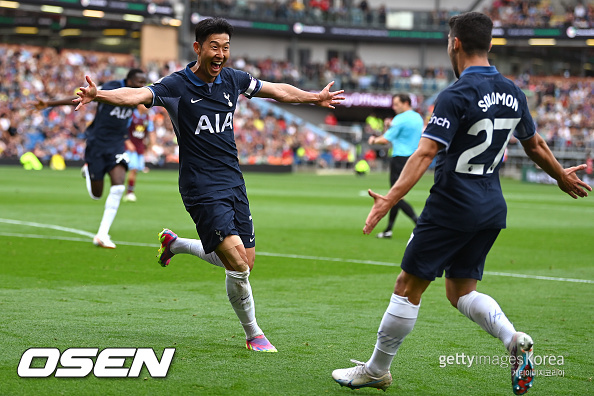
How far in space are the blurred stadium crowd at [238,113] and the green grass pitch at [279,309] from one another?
25.8m

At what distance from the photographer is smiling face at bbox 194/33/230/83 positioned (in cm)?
580

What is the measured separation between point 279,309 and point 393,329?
114 inches

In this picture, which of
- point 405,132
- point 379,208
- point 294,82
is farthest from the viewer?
point 294,82

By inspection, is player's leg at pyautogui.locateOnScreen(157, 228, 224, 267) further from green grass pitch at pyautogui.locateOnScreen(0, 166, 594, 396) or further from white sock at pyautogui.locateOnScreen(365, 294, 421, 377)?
white sock at pyautogui.locateOnScreen(365, 294, 421, 377)

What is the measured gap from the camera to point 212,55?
19.0ft

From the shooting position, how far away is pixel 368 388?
16.7 ft

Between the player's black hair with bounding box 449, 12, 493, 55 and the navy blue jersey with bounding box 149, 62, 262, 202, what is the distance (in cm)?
→ 194

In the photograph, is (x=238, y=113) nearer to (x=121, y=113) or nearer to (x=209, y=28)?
(x=121, y=113)

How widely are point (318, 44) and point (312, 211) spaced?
46199 mm

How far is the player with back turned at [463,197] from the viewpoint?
4.52 m

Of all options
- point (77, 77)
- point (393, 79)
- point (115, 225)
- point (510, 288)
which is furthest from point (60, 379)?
point (393, 79)

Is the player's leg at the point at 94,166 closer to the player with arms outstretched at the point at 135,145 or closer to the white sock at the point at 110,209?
the white sock at the point at 110,209

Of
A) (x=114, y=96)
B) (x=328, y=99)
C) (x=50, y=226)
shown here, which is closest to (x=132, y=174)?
(x=50, y=226)

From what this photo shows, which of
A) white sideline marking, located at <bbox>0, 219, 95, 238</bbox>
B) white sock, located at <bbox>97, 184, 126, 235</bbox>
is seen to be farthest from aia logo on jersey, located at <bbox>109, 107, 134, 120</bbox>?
white sideline marking, located at <bbox>0, 219, 95, 238</bbox>
